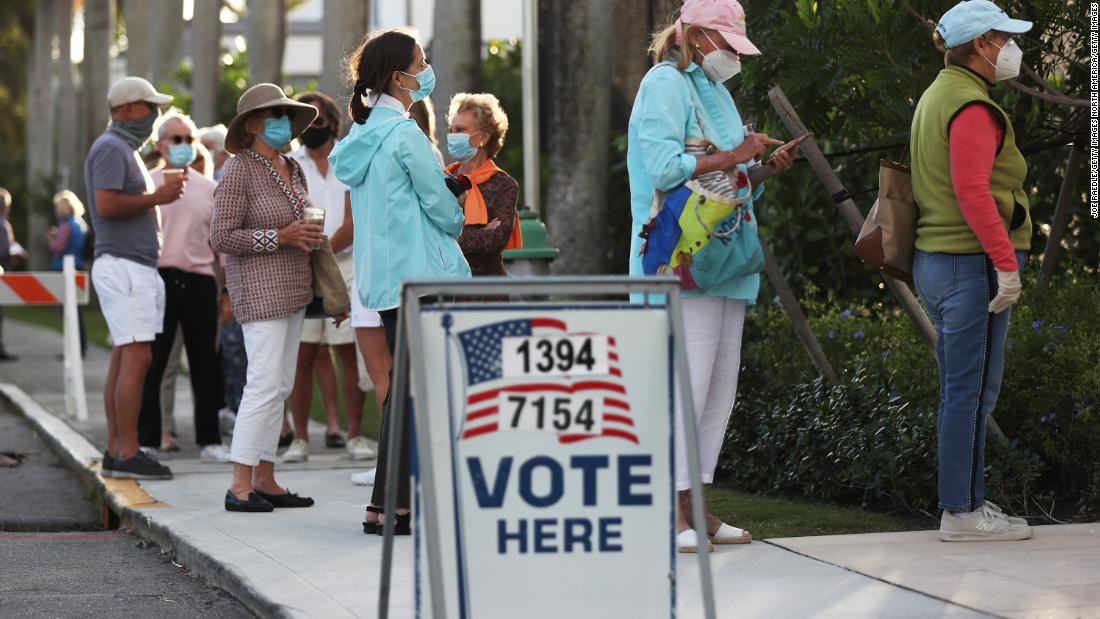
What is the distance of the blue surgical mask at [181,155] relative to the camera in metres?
9.71

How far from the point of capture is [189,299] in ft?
32.4

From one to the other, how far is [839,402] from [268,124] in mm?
2977

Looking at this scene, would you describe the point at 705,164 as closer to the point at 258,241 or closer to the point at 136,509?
the point at 258,241

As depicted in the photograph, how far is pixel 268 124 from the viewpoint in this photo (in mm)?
7867

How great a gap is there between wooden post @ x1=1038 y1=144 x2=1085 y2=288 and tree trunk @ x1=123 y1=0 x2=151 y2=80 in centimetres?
2815

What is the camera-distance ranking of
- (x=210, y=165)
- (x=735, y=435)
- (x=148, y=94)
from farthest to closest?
(x=210, y=165) → (x=148, y=94) → (x=735, y=435)

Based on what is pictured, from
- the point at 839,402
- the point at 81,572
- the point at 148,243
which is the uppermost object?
the point at 148,243

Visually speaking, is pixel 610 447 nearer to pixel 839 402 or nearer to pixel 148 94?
pixel 839 402

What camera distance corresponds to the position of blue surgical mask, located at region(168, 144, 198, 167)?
971 cm

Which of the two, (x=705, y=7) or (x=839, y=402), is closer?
(x=705, y=7)

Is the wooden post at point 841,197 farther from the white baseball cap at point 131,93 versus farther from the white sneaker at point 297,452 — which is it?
the white sneaker at point 297,452

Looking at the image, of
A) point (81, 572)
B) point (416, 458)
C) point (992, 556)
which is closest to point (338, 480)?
point (81, 572)

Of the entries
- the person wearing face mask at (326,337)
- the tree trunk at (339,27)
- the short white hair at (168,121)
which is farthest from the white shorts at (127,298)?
the tree trunk at (339,27)

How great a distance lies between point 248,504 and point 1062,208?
4.15m
